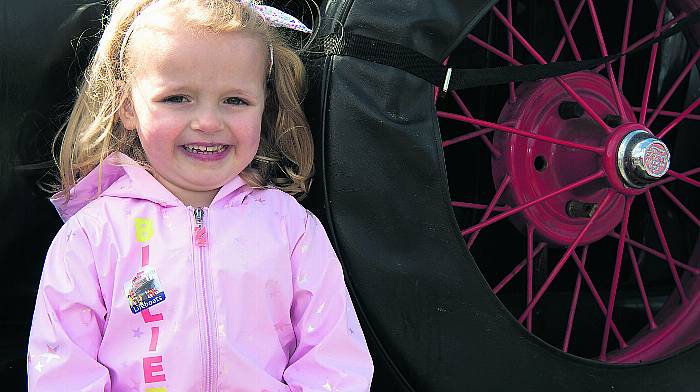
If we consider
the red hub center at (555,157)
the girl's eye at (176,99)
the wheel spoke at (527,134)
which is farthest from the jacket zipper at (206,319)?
the red hub center at (555,157)

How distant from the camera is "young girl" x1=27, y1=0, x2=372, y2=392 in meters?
1.24

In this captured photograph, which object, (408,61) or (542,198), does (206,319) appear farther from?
(542,198)

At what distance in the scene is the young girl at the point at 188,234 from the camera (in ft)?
4.07

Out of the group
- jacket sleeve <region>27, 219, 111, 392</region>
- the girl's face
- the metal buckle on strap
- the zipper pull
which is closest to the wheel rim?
the metal buckle on strap

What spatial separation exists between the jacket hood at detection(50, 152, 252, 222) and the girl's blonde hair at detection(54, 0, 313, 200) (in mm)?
17

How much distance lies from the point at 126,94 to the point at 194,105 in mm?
125

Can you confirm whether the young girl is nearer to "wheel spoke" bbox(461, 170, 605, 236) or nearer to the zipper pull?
the zipper pull

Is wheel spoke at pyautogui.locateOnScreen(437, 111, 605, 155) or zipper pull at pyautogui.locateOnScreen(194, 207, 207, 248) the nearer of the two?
zipper pull at pyautogui.locateOnScreen(194, 207, 207, 248)

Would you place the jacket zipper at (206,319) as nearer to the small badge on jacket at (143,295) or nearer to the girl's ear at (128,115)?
the small badge on jacket at (143,295)

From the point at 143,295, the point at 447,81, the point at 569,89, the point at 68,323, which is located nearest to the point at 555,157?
the point at 569,89

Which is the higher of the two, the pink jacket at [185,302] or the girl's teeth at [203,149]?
the girl's teeth at [203,149]

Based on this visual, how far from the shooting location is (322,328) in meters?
1.34

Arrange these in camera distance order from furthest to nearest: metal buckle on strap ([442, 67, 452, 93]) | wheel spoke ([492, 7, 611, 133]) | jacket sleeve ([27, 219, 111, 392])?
1. wheel spoke ([492, 7, 611, 133])
2. metal buckle on strap ([442, 67, 452, 93])
3. jacket sleeve ([27, 219, 111, 392])

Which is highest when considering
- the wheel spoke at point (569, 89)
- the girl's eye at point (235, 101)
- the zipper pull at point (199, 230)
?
the wheel spoke at point (569, 89)
